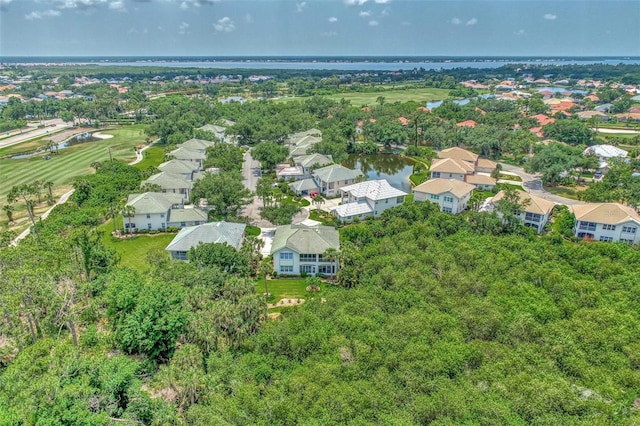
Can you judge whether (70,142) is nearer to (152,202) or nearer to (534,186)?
(152,202)

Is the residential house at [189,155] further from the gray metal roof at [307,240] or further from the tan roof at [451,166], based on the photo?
the tan roof at [451,166]

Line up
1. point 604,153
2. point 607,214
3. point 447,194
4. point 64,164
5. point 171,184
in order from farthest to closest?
point 64,164 → point 604,153 → point 171,184 → point 447,194 → point 607,214

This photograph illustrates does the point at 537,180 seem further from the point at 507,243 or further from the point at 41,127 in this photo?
the point at 41,127

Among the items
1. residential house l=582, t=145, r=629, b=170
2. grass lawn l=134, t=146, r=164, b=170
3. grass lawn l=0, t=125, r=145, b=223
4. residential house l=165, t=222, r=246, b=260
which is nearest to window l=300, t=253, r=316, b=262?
residential house l=165, t=222, r=246, b=260

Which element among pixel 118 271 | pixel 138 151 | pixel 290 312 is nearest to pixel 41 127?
pixel 138 151

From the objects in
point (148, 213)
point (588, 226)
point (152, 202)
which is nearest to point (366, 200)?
point (588, 226)

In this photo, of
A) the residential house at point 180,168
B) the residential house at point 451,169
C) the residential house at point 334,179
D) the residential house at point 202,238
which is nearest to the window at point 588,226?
the residential house at point 451,169
